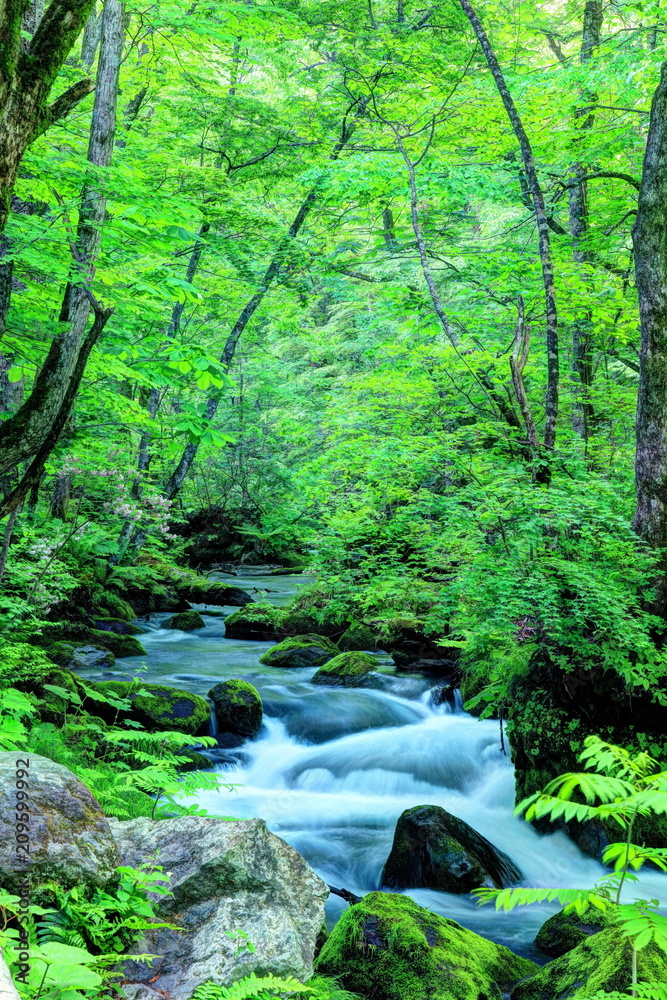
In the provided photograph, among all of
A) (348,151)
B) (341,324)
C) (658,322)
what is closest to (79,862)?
(658,322)

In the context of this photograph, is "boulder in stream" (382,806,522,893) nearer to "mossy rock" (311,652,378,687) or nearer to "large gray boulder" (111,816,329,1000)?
"large gray boulder" (111,816,329,1000)

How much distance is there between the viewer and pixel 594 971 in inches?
146

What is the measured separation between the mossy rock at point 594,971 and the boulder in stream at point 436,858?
161 centimetres

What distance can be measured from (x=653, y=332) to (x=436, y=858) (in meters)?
5.76

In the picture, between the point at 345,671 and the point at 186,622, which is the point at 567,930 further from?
the point at 186,622

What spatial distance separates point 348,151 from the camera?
1482 cm

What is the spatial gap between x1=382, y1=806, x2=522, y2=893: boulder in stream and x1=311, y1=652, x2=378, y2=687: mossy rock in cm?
496

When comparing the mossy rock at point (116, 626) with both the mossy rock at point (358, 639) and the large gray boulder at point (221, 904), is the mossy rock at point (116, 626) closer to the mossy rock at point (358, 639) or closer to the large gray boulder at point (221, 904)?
the mossy rock at point (358, 639)

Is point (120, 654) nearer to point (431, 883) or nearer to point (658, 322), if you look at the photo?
point (431, 883)

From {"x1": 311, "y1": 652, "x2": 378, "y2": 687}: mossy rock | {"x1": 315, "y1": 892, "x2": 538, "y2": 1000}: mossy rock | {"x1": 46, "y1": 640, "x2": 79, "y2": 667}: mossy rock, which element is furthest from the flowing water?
{"x1": 315, "y1": 892, "x2": 538, "y2": 1000}: mossy rock

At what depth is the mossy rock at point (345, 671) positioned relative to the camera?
11281mm

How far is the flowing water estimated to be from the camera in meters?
6.56

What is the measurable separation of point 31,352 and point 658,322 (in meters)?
6.52
